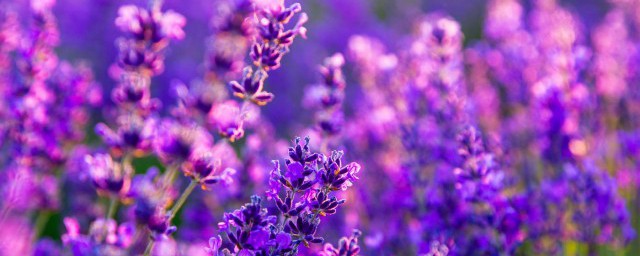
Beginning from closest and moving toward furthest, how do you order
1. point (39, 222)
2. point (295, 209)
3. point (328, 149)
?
point (295, 209), point (328, 149), point (39, 222)

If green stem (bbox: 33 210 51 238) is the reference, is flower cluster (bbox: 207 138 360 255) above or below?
below

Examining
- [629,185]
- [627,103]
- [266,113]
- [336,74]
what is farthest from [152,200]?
[266,113]

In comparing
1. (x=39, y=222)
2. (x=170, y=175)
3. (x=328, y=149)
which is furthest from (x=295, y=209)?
(x=39, y=222)

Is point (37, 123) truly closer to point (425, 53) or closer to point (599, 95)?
point (425, 53)

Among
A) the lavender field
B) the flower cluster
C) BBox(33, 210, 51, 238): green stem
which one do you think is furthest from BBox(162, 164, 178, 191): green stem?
BBox(33, 210, 51, 238): green stem

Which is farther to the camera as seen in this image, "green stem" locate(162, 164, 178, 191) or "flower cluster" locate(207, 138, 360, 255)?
"green stem" locate(162, 164, 178, 191)

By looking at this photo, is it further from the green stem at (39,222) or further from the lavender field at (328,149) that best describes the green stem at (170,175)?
the green stem at (39,222)

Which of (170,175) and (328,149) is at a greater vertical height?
(328,149)

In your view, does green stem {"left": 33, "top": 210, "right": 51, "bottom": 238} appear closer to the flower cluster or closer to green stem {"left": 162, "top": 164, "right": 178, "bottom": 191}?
green stem {"left": 162, "top": 164, "right": 178, "bottom": 191}

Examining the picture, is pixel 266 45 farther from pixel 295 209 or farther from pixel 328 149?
pixel 328 149
